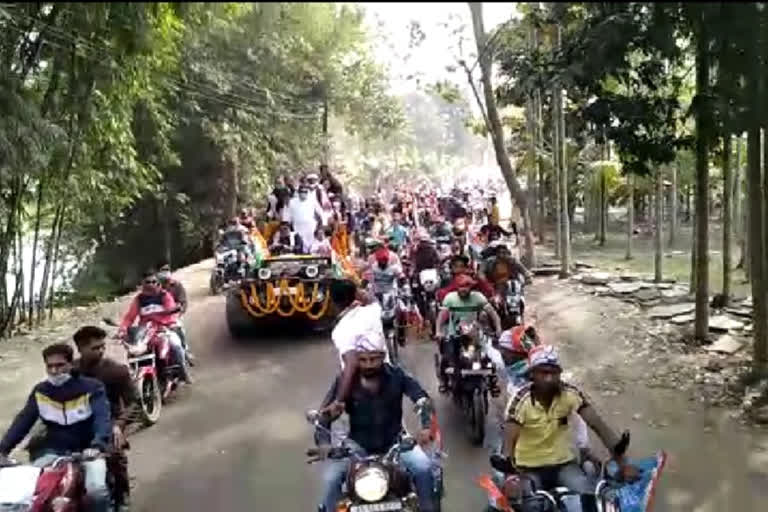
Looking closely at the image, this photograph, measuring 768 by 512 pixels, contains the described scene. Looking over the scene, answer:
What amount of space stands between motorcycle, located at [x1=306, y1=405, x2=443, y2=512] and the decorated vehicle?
26.2 ft

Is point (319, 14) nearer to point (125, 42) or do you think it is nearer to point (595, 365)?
point (125, 42)

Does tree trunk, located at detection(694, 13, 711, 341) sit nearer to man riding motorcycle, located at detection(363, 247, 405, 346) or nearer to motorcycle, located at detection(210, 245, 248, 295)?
man riding motorcycle, located at detection(363, 247, 405, 346)

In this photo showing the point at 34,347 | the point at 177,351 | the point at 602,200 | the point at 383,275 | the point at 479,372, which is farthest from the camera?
the point at 602,200

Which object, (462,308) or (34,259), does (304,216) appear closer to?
(34,259)

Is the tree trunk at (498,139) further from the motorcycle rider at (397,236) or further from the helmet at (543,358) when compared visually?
the helmet at (543,358)

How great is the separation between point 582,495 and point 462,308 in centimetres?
423

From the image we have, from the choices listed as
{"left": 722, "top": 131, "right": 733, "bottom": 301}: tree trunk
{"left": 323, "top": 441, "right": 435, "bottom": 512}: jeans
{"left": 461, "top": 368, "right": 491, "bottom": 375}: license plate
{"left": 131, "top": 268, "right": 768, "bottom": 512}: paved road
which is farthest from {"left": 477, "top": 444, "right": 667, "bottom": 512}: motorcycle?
{"left": 722, "top": 131, "right": 733, "bottom": 301}: tree trunk

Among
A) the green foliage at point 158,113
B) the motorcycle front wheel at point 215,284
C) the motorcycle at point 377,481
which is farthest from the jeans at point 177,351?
the motorcycle front wheel at point 215,284

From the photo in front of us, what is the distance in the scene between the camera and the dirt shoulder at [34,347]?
36.9 ft

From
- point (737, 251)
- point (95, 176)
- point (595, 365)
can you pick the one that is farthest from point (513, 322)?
point (737, 251)

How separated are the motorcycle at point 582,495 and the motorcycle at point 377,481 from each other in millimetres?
439

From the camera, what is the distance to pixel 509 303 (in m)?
11.0

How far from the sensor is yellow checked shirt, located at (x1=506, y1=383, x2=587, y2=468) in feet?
17.4

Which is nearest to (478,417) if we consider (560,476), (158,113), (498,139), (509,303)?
(509,303)
